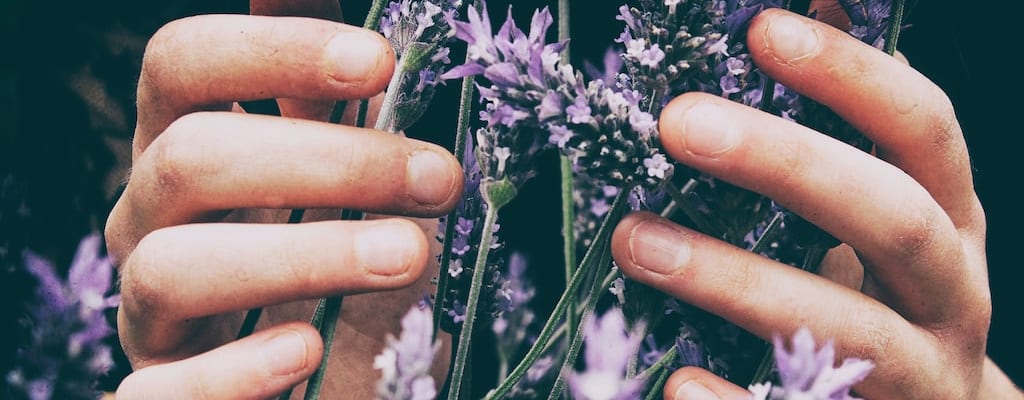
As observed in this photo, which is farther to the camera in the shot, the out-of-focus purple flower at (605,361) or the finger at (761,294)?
the finger at (761,294)

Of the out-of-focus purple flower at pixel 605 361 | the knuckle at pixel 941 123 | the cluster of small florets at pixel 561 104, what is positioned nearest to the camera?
the out-of-focus purple flower at pixel 605 361

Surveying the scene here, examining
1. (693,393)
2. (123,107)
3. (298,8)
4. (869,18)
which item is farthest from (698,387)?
(123,107)

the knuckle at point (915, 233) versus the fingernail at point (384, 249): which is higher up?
the knuckle at point (915, 233)

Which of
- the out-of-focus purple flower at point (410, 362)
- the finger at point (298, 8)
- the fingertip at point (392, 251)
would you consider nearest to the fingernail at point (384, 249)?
the fingertip at point (392, 251)

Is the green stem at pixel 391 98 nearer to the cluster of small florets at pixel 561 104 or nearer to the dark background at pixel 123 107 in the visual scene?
the cluster of small florets at pixel 561 104

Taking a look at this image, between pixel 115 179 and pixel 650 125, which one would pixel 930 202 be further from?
pixel 115 179

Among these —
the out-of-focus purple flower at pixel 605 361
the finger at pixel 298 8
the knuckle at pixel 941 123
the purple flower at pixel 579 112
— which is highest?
the out-of-focus purple flower at pixel 605 361

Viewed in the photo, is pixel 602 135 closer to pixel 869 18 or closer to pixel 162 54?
pixel 869 18

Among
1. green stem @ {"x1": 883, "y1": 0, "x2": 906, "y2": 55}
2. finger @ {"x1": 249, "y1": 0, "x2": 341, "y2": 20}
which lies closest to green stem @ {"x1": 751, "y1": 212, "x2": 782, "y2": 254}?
green stem @ {"x1": 883, "y1": 0, "x2": 906, "y2": 55}
